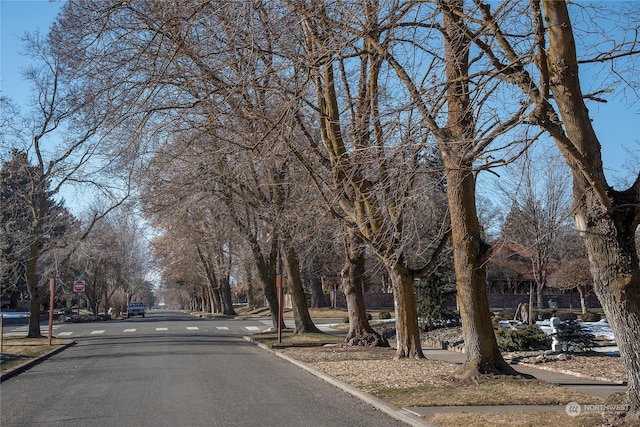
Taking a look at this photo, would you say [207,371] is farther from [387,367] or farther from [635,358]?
[635,358]

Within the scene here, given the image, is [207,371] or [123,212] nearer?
[207,371]

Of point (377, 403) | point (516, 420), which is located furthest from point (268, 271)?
point (516, 420)

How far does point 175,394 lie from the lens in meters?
12.3

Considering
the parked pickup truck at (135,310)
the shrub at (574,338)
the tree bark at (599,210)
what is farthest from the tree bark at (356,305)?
the parked pickup truck at (135,310)

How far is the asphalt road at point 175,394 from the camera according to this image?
9789 millimetres

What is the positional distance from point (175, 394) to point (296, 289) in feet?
53.6

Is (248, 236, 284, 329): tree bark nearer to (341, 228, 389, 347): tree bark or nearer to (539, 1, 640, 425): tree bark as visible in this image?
(341, 228, 389, 347): tree bark

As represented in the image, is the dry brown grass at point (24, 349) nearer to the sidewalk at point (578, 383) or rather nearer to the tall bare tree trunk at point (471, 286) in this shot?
the tall bare tree trunk at point (471, 286)

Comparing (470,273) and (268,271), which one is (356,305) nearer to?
(470,273)

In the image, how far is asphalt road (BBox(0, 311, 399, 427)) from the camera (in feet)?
32.1

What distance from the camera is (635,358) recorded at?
8.04 meters

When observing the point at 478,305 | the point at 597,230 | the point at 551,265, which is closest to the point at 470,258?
the point at 478,305

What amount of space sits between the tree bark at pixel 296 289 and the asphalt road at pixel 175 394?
7741 mm

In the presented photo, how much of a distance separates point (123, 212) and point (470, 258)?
1683 cm
